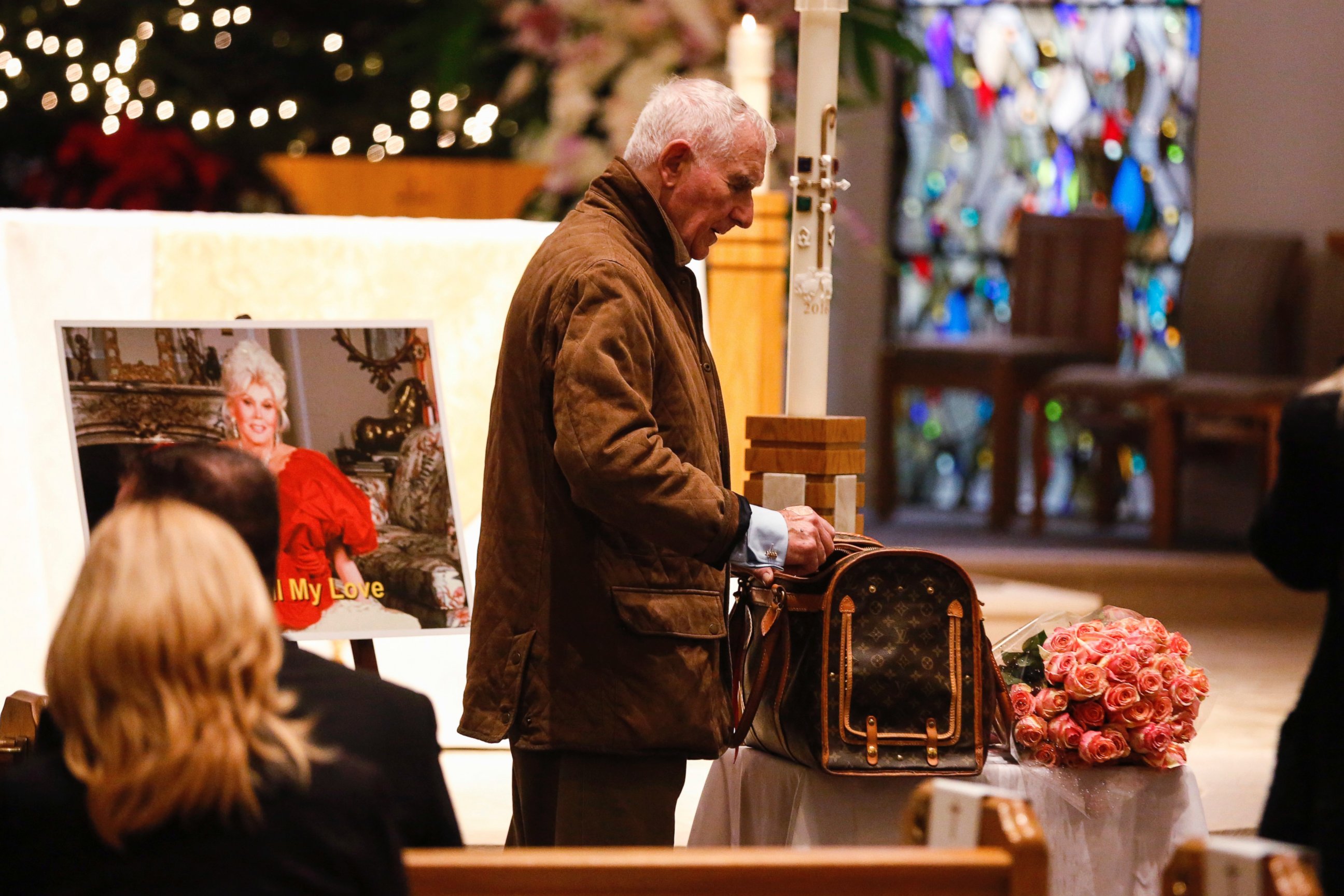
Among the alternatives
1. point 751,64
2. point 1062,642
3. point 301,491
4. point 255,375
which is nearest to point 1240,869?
point 1062,642

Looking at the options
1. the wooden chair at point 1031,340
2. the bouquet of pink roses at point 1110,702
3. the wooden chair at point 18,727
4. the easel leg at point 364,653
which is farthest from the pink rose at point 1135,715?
the wooden chair at point 1031,340

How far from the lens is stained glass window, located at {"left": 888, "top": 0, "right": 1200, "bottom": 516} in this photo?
8.01 meters

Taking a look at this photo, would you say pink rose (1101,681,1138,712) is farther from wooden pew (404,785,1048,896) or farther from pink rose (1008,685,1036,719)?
wooden pew (404,785,1048,896)

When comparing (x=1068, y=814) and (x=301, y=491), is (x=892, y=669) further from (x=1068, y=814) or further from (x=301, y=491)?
(x=301, y=491)

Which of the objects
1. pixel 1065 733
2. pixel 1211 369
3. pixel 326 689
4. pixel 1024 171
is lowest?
pixel 1211 369

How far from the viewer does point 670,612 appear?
7.34 ft

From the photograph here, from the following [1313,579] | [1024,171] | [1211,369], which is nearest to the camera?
[1313,579]

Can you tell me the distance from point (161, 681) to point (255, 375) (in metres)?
1.51

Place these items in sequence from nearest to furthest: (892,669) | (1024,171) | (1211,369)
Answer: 1. (892,669)
2. (1211,369)
3. (1024,171)

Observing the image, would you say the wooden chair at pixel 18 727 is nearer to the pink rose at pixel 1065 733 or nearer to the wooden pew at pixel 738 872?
the wooden pew at pixel 738 872

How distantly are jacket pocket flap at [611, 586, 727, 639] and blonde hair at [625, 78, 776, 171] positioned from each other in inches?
22.3

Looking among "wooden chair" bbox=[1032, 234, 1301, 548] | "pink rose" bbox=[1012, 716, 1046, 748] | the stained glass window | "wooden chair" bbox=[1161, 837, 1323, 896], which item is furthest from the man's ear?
the stained glass window

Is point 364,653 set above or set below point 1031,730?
above

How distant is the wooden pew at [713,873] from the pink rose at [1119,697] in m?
1.15
